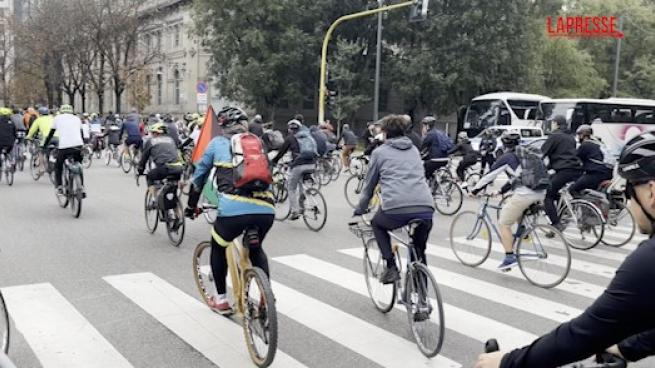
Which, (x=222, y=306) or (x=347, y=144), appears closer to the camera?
(x=222, y=306)

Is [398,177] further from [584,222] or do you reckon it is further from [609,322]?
[584,222]

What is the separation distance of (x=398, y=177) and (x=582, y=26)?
142ft

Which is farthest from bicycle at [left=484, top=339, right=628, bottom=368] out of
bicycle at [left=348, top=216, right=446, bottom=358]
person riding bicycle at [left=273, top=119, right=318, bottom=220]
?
person riding bicycle at [left=273, top=119, right=318, bottom=220]

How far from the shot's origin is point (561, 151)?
30.6 ft

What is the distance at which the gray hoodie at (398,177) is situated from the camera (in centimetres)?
535

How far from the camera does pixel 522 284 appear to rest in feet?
23.8

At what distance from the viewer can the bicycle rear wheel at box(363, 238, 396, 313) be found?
5965 mm

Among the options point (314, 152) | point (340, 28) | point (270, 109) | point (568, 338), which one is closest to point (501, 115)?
point (340, 28)

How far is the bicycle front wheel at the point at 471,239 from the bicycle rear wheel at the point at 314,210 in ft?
9.09

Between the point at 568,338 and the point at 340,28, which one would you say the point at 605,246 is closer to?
the point at 568,338

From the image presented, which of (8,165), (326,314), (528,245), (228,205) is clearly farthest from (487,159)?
(228,205)

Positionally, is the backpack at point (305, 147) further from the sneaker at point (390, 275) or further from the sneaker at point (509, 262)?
the sneaker at point (390, 275)

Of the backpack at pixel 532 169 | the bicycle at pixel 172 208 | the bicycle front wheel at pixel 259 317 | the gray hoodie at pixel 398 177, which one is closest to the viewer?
the bicycle front wheel at pixel 259 317

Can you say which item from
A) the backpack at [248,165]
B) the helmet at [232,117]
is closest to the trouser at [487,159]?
the helmet at [232,117]
